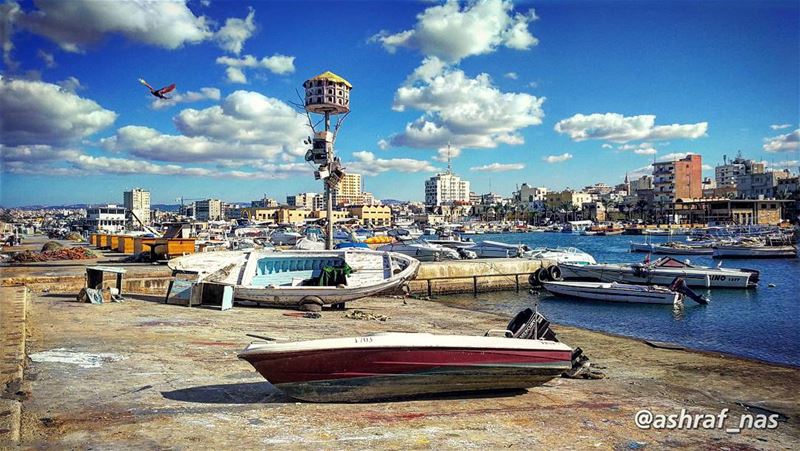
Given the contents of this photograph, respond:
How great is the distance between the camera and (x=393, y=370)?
770cm

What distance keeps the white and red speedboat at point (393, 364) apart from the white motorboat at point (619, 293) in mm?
21672

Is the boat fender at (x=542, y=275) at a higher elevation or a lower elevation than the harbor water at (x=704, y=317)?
higher

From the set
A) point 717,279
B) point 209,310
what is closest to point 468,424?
point 209,310

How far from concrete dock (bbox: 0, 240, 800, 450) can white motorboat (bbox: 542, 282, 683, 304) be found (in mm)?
13533

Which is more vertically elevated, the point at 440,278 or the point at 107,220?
the point at 107,220

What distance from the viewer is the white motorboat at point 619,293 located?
27.1m

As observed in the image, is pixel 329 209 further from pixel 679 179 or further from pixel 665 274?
pixel 679 179

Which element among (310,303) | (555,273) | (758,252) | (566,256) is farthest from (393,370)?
(758,252)

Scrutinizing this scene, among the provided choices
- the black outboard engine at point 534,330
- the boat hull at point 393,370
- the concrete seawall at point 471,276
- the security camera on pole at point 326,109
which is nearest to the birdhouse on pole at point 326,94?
the security camera on pole at point 326,109

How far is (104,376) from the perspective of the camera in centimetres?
866

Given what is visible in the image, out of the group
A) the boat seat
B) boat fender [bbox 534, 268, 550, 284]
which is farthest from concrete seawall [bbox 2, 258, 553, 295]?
the boat seat

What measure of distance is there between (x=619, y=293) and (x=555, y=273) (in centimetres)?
764

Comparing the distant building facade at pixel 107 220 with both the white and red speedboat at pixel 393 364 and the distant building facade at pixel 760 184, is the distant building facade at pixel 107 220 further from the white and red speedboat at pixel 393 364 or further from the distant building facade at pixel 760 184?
the distant building facade at pixel 760 184

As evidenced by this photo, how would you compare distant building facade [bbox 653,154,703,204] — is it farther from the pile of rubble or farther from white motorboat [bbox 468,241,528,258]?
the pile of rubble
